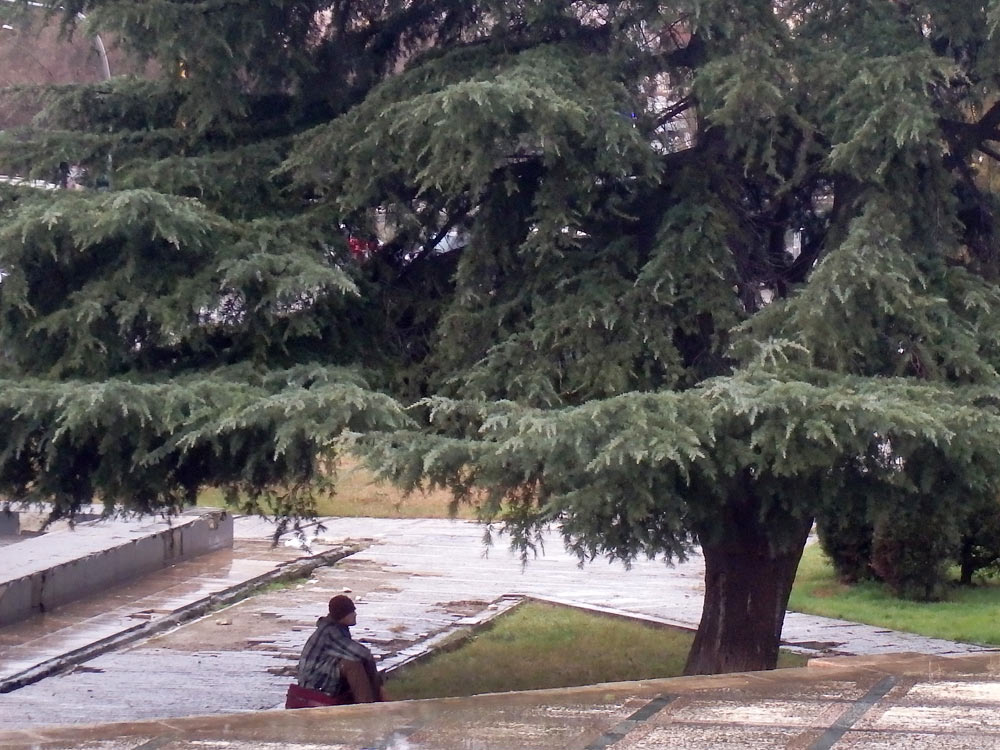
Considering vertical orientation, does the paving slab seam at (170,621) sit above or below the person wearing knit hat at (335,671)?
below

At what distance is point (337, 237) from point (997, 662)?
4085mm

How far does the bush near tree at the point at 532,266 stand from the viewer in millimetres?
5438

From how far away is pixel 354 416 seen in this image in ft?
18.6

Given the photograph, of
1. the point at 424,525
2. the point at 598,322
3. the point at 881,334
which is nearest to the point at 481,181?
the point at 598,322

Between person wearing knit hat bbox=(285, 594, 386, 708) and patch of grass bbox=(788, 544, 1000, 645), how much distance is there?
5.91 metres

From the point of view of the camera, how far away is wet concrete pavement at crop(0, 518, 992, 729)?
9062mm

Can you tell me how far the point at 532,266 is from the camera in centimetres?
708

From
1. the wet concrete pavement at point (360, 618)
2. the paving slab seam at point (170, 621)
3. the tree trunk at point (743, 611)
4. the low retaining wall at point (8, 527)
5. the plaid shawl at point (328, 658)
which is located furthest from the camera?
the low retaining wall at point (8, 527)

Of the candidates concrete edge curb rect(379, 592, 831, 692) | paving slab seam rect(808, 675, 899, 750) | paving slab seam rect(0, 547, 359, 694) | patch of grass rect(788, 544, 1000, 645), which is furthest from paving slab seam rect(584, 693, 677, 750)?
patch of grass rect(788, 544, 1000, 645)

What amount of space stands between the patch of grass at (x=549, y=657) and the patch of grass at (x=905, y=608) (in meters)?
1.62

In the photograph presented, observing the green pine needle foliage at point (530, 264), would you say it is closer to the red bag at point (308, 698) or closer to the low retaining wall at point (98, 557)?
the red bag at point (308, 698)

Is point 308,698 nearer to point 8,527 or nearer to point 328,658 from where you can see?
point 328,658

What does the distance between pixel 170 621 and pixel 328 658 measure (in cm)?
569

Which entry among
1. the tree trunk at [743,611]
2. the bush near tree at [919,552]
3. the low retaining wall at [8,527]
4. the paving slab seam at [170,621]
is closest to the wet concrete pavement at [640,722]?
the tree trunk at [743,611]
